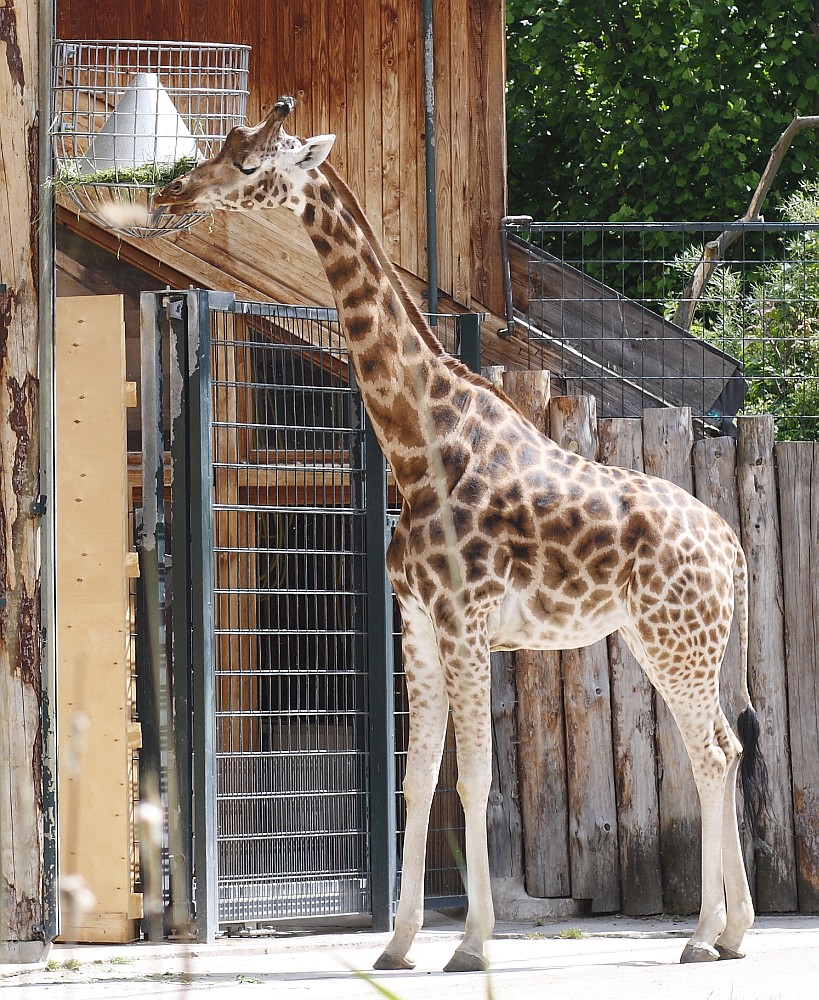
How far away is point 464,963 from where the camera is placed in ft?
15.6

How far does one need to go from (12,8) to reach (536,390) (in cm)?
274

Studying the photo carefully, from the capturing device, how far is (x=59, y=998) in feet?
13.9

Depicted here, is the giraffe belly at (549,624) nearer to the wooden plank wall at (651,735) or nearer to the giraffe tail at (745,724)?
the giraffe tail at (745,724)

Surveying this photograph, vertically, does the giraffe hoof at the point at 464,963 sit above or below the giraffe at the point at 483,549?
below

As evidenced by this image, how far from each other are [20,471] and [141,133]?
58.4 inches

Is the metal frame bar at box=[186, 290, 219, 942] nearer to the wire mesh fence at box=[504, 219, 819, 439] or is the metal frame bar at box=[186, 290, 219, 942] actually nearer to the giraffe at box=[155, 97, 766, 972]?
the giraffe at box=[155, 97, 766, 972]

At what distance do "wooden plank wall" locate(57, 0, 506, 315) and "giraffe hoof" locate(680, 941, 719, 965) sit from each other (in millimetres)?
4164

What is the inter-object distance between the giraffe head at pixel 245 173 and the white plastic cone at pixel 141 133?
Result: 17.2 inches

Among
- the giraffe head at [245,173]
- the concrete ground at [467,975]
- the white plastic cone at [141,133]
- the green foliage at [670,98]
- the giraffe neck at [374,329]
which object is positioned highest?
the green foliage at [670,98]

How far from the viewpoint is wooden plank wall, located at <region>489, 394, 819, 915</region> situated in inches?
243

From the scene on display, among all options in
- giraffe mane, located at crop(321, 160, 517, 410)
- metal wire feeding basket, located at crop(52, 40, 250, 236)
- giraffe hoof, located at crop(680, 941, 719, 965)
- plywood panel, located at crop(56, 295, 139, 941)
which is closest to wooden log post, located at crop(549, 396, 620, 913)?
giraffe hoof, located at crop(680, 941, 719, 965)

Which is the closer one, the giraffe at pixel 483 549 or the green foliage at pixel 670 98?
the giraffe at pixel 483 549

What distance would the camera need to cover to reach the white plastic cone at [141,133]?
17.9ft

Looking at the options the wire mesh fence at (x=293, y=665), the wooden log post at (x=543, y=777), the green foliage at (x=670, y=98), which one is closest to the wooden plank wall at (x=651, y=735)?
the wooden log post at (x=543, y=777)
